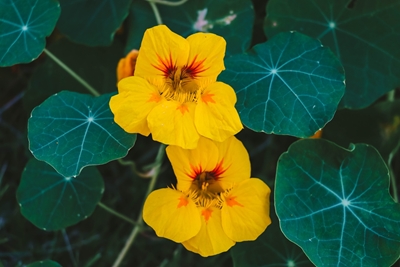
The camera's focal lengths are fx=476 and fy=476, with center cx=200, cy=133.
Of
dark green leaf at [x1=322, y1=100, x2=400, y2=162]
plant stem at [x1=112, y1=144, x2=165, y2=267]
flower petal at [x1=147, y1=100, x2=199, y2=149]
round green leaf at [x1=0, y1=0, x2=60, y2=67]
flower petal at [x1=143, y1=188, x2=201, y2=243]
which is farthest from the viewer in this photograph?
dark green leaf at [x1=322, y1=100, x2=400, y2=162]

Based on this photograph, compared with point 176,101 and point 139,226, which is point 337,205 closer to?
point 176,101

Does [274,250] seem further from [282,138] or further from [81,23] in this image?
[81,23]

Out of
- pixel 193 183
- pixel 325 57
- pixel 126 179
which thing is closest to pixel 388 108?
pixel 325 57

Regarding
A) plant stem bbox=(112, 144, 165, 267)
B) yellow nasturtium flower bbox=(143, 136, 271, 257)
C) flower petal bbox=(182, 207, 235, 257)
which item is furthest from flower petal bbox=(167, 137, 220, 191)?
plant stem bbox=(112, 144, 165, 267)

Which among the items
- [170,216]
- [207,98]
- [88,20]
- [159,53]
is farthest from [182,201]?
[88,20]

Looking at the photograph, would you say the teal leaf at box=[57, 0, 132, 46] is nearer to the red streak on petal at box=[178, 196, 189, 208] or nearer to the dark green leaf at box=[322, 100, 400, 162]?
the red streak on petal at box=[178, 196, 189, 208]

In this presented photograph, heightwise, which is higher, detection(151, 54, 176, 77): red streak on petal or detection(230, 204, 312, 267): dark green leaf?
detection(151, 54, 176, 77): red streak on petal

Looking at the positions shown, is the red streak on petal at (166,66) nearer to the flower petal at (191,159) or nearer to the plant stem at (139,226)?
the flower petal at (191,159)
